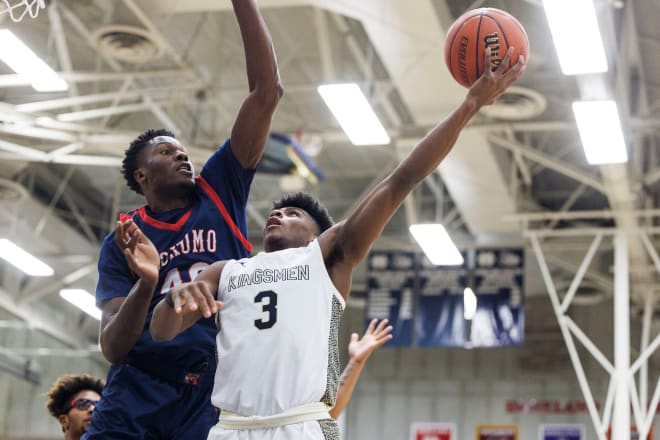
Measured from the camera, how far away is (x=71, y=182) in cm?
2080

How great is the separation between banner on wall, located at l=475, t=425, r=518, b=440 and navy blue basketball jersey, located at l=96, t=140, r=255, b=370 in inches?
733

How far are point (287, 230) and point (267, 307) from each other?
41cm

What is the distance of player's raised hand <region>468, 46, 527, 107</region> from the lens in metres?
3.97

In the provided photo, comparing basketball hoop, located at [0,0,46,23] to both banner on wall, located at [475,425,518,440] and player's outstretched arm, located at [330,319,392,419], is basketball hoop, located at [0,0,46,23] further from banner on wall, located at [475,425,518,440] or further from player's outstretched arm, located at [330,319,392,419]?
banner on wall, located at [475,425,518,440]

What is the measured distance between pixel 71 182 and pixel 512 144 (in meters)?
9.23

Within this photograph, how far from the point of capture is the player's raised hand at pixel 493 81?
3.97 metres

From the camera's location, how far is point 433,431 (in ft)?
75.0

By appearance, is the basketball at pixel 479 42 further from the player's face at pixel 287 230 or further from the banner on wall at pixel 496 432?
the banner on wall at pixel 496 432

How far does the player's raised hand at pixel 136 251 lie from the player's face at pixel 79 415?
117 inches

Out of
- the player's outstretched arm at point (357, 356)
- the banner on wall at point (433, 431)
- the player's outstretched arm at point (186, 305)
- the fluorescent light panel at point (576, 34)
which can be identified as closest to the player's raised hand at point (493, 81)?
the player's outstretched arm at point (186, 305)

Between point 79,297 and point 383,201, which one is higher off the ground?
point 79,297

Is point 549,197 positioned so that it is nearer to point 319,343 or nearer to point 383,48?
point 383,48

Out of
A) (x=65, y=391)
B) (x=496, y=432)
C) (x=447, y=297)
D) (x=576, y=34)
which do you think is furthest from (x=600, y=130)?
(x=496, y=432)

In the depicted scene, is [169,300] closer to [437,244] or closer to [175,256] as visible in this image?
[175,256]
